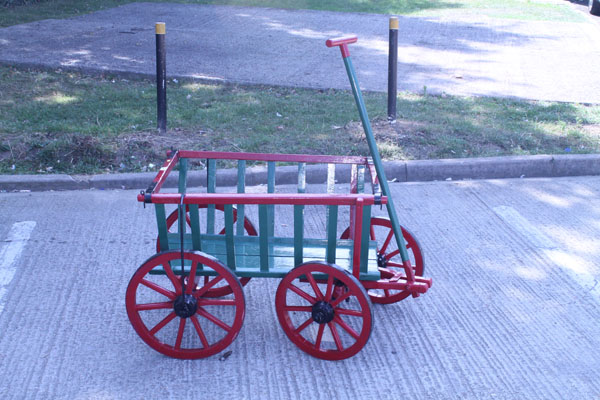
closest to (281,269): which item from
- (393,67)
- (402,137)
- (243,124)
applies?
(402,137)

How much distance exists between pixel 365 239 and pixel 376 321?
0.70 m

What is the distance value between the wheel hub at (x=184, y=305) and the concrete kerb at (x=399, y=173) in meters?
2.57

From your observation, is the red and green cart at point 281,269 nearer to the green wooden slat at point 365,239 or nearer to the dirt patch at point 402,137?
the green wooden slat at point 365,239

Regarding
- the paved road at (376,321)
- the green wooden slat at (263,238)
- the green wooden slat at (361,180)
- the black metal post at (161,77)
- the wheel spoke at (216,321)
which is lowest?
the paved road at (376,321)

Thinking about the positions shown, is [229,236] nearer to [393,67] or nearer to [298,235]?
[298,235]

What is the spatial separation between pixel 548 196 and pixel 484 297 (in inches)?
81.3

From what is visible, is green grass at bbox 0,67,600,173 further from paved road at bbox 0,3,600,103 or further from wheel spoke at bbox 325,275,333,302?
wheel spoke at bbox 325,275,333,302

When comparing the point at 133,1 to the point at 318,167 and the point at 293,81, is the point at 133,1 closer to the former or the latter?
the point at 293,81

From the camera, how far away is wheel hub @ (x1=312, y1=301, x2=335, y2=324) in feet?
10.8

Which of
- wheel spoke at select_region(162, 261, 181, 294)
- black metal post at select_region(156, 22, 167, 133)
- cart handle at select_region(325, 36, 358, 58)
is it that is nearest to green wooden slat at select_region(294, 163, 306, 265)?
wheel spoke at select_region(162, 261, 181, 294)

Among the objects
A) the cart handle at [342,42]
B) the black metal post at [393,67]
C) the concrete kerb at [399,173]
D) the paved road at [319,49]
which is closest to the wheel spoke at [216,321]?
the cart handle at [342,42]

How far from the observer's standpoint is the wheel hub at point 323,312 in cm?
329

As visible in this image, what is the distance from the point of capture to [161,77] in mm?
6367

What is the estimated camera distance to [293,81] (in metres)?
8.59
